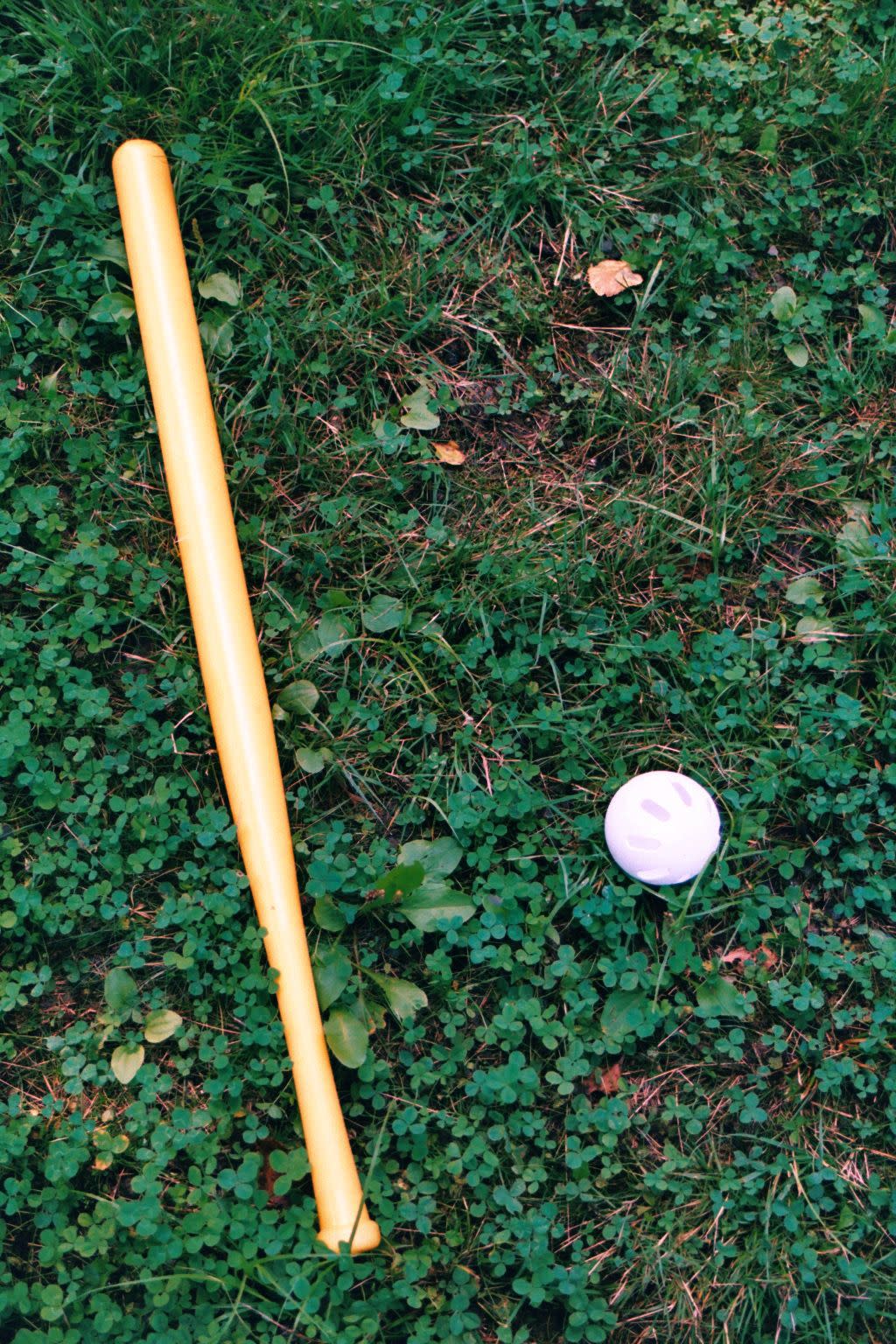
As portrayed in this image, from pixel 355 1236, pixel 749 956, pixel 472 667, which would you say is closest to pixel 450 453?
pixel 472 667

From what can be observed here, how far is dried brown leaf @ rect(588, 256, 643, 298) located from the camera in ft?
9.55

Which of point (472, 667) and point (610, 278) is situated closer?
point (472, 667)

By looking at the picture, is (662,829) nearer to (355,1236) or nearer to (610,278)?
(355,1236)

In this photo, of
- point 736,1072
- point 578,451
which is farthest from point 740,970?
point 578,451

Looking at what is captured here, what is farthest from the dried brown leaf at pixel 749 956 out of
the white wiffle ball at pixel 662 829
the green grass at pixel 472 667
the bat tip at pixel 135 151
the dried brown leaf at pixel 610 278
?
A: the bat tip at pixel 135 151

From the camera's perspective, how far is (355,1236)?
7.66 feet

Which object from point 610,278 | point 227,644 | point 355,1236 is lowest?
point 355,1236

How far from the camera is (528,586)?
107 inches

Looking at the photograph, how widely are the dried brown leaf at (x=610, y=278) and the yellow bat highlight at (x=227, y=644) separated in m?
0.99

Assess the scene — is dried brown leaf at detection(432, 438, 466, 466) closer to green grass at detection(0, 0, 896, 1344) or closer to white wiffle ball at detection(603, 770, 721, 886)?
green grass at detection(0, 0, 896, 1344)

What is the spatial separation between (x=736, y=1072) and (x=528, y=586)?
1.20 m

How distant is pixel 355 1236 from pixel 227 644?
4.11 ft

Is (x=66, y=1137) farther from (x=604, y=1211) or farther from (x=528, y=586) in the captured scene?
(x=528, y=586)

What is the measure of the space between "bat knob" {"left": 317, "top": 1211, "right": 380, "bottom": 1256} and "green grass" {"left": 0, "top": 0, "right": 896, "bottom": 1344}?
0.19 feet
